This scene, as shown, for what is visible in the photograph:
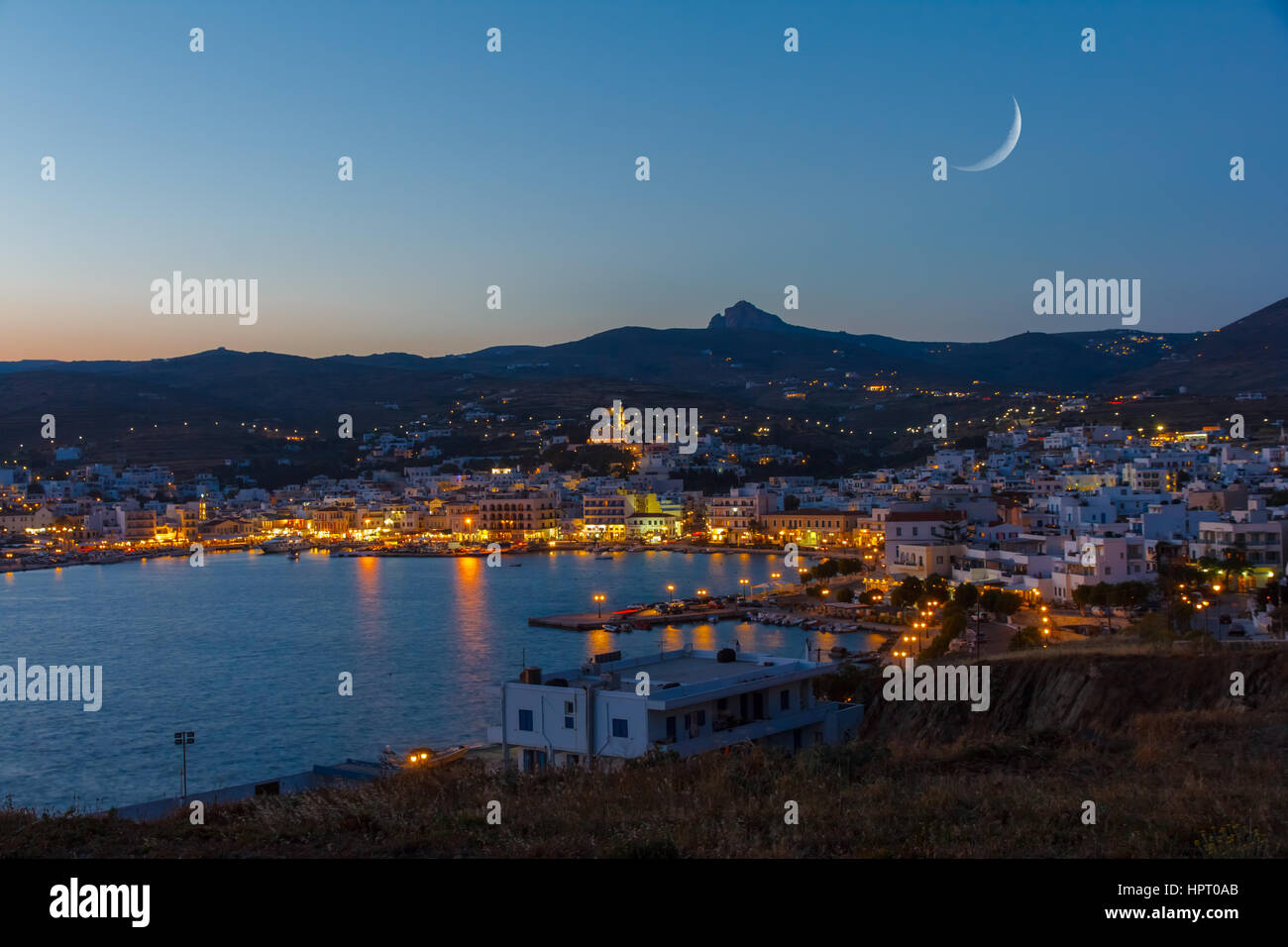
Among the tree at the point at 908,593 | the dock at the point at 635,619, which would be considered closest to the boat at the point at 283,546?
the dock at the point at 635,619

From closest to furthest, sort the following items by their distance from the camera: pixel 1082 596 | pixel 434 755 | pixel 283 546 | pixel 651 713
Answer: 1. pixel 651 713
2. pixel 434 755
3. pixel 1082 596
4. pixel 283 546

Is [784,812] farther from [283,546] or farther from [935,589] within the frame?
[283,546]

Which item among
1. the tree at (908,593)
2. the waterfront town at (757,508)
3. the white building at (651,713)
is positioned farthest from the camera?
the tree at (908,593)

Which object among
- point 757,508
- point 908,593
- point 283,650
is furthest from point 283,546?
point 908,593

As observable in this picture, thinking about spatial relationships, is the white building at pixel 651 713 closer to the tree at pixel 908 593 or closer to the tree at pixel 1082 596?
the tree at pixel 1082 596

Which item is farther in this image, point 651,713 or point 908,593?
point 908,593
